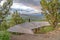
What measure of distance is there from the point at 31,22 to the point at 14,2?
1.29m

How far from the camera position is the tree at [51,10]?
948 cm

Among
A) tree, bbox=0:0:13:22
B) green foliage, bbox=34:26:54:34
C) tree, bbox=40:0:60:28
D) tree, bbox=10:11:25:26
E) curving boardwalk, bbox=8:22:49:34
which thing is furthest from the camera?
tree, bbox=10:11:25:26

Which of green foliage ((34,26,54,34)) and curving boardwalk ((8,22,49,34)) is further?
green foliage ((34,26,54,34))

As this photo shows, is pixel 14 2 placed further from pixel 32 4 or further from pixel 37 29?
pixel 37 29

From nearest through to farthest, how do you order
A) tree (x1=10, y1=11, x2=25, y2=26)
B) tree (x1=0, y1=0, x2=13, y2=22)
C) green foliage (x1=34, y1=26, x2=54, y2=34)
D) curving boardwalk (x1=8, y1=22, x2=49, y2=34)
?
curving boardwalk (x1=8, y1=22, x2=49, y2=34), green foliage (x1=34, y1=26, x2=54, y2=34), tree (x1=0, y1=0, x2=13, y2=22), tree (x1=10, y1=11, x2=25, y2=26)

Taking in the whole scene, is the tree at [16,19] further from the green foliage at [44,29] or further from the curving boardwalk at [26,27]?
the green foliage at [44,29]

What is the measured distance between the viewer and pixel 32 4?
1064 cm

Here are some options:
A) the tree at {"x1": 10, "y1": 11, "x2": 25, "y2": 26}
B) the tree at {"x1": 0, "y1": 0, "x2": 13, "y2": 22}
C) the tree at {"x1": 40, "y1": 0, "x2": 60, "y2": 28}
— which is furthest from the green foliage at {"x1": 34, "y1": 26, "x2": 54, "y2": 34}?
the tree at {"x1": 0, "y1": 0, "x2": 13, "y2": 22}

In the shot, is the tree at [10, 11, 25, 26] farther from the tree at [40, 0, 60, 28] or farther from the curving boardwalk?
the tree at [40, 0, 60, 28]

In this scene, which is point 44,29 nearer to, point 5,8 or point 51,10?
A: point 51,10

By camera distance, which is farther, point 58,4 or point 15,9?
point 15,9

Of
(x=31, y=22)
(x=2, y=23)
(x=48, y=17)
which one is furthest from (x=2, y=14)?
(x=48, y=17)

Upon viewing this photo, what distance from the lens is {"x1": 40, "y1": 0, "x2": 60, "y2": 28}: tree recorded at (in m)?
9.48

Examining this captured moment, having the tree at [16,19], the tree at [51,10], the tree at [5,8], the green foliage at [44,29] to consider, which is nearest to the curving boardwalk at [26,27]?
the green foliage at [44,29]
